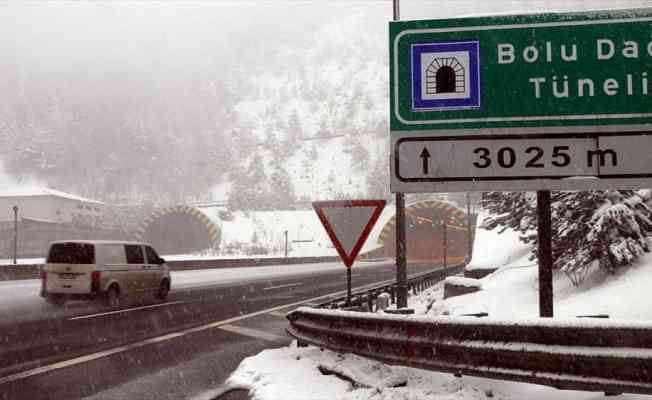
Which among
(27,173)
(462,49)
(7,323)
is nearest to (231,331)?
(7,323)

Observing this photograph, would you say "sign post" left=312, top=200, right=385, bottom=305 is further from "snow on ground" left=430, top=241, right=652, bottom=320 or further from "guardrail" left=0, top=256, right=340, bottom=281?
"guardrail" left=0, top=256, right=340, bottom=281

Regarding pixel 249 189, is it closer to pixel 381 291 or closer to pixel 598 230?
pixel 381 291

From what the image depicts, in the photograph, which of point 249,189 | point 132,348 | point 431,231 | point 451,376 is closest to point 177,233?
point 431,231

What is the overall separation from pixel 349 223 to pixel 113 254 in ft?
33.7

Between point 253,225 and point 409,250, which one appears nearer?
point 409,250

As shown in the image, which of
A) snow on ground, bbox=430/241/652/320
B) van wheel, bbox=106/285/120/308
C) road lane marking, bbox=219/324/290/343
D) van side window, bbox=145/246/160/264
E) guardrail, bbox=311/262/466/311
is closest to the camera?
snow on ground, bbox=430/241/652/320

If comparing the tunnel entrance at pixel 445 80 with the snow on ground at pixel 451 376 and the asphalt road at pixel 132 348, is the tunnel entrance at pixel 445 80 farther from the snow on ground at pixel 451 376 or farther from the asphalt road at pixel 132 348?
the asphalt road at pixel 132 348

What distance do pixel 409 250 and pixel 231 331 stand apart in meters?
73.0

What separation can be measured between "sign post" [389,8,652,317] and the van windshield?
1169 cm

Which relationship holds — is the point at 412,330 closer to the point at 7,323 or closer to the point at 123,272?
the point at 7,323

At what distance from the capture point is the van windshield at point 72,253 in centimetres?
1614

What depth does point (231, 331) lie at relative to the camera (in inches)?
462

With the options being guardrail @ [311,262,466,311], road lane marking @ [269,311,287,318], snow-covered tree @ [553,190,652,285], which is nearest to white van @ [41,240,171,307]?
road lane marking @ [269,311,287,318]

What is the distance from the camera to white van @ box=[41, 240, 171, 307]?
16.0m
